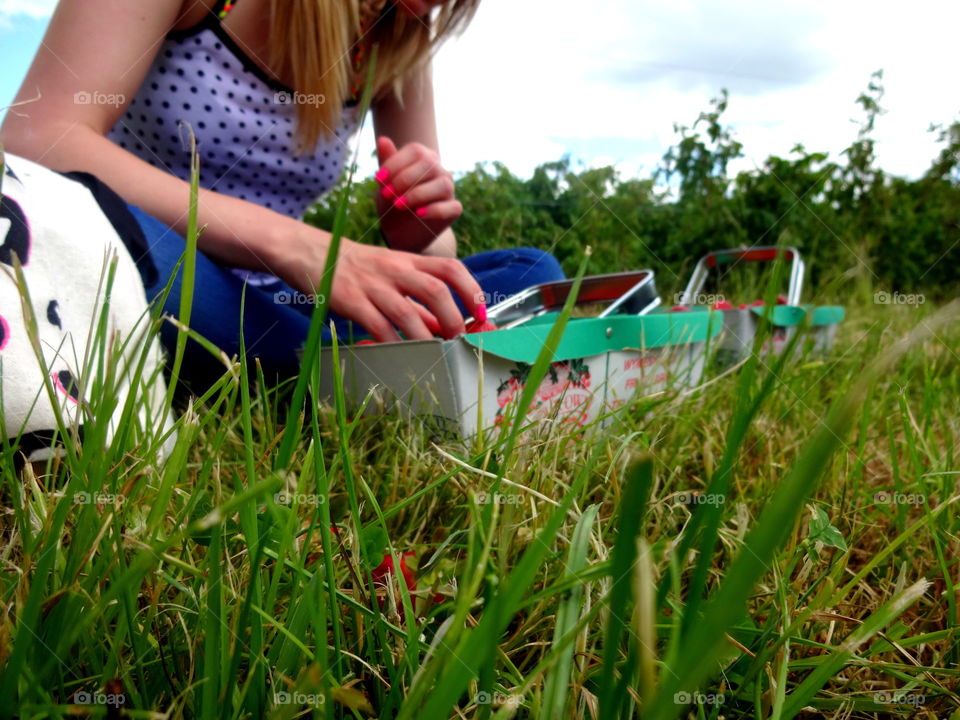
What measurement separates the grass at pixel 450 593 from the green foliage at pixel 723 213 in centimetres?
139

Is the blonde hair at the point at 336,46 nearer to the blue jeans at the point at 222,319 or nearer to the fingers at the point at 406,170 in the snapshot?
the fingers at the point at 406,170

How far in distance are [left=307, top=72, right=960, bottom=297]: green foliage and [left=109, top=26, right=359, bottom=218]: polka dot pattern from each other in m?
0.72

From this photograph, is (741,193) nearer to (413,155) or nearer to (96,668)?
(413,155)

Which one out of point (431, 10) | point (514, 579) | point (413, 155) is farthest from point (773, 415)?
point (431, 10)

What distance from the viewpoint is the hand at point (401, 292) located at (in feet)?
2.57

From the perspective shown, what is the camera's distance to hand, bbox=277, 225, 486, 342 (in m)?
0.78

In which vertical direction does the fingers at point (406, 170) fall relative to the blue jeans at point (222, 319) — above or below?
above

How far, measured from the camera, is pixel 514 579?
0.73 feet

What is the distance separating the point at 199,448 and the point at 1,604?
0.38 m

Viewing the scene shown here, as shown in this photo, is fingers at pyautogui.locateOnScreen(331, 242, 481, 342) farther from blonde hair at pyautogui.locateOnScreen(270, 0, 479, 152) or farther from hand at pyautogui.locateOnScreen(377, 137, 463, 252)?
blonde hair at pyautogui.locateOnScreen(270, 0, 479, 152)

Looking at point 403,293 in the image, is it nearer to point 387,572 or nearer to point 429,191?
point 429,191

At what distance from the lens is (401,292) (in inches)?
32.0

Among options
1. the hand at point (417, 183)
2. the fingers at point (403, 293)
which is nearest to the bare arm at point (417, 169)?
the hand at point (417, 183)

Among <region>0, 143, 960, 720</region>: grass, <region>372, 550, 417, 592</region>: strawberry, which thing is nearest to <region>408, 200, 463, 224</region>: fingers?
<region>0, 143, 960, 720</region>: grass
